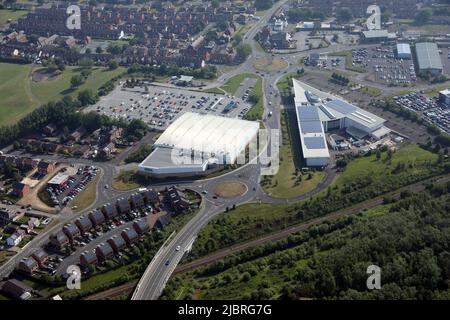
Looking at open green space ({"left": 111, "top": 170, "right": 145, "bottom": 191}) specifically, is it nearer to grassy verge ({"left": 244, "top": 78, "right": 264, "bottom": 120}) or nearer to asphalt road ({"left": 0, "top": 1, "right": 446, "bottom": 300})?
asphalt road ({"left": 0, "top": 1, "right": 446, "bottom": 300})

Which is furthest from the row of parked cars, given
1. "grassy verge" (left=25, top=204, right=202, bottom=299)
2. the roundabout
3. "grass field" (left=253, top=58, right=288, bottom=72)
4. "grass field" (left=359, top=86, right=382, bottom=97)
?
"grass field" (left=359, top=86, right=382, bottom=97)

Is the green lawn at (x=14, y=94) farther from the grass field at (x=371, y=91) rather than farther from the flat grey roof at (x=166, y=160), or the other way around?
the grass field at (x=371, y=91)

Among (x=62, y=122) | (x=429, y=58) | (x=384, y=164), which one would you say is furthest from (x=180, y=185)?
(x=429, y=58)

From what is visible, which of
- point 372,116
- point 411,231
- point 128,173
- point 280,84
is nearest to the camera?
point 411,231

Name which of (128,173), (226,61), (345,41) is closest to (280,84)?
(226,61)

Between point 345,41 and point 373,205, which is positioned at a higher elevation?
point 345,41

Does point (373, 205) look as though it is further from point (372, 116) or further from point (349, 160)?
point (372, 116)

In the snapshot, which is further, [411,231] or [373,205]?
[373,205]
